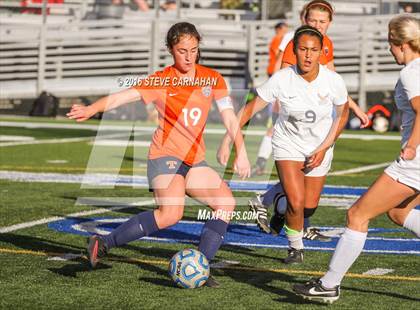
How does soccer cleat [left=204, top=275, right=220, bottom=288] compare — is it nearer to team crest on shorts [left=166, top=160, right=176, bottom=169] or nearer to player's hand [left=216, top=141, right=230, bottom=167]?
team crest on shorts [left=166, top=160, right=176, bottom=169]

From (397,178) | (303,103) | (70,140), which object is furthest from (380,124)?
(397,178)

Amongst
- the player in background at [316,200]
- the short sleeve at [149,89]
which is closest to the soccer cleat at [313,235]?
the player in background at [316,200]

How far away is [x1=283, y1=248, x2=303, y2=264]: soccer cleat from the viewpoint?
30.1 ft

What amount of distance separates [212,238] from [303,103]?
1.58m

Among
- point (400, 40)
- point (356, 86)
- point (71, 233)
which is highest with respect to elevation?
point (400, 40)

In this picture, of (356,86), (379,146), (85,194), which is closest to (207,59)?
(356,86)

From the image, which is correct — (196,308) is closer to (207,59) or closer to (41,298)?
(41,298)

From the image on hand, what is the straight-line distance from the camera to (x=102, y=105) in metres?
8.18

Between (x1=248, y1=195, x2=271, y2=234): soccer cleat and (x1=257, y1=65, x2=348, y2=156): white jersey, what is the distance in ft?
4.65

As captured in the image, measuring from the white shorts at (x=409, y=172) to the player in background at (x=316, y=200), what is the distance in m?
2.49

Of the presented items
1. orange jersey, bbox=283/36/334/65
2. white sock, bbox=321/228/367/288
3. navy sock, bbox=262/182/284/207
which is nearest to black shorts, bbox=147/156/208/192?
white sock, bbox=321/228/367/288

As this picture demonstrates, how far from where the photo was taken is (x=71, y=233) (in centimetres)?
1062

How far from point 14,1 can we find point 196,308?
30.3 m

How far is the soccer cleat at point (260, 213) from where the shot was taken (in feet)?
34.6
